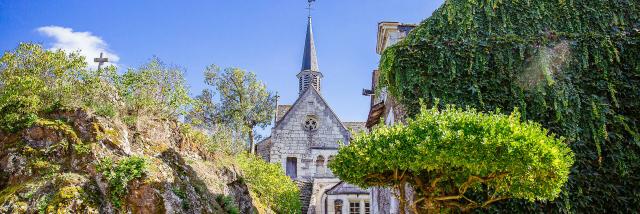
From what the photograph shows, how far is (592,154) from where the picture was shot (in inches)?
356

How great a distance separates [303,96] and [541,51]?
23210mm

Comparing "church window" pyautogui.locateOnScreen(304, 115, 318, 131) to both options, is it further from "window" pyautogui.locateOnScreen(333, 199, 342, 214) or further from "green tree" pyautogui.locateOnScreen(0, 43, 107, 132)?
"green tree" pyautogui.locateOnScreen(0, 43, 107, 132)

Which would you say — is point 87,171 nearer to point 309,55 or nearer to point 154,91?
point 154,91

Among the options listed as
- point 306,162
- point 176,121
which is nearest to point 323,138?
point 306,162

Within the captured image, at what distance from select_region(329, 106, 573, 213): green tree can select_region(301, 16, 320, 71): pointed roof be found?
101ft

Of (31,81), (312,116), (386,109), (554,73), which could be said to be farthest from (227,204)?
(312,116)

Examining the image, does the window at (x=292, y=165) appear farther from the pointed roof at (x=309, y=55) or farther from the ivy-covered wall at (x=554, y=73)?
the ivy-covered wall at (x=554, y=73)

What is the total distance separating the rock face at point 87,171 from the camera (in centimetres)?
866

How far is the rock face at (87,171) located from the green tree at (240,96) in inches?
788

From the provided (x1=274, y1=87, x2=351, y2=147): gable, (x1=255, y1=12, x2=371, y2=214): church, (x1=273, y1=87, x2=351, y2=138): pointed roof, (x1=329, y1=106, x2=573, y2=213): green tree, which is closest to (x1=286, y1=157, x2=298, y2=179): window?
(x1=255, y1=12, x2=371, y2=214): church

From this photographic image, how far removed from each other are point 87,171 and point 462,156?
6900mm

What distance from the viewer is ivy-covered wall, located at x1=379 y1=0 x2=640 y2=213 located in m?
8.95

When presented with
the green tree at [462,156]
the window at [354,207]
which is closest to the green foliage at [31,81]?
the green tree at [462,156]

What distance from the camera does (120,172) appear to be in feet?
30.5
